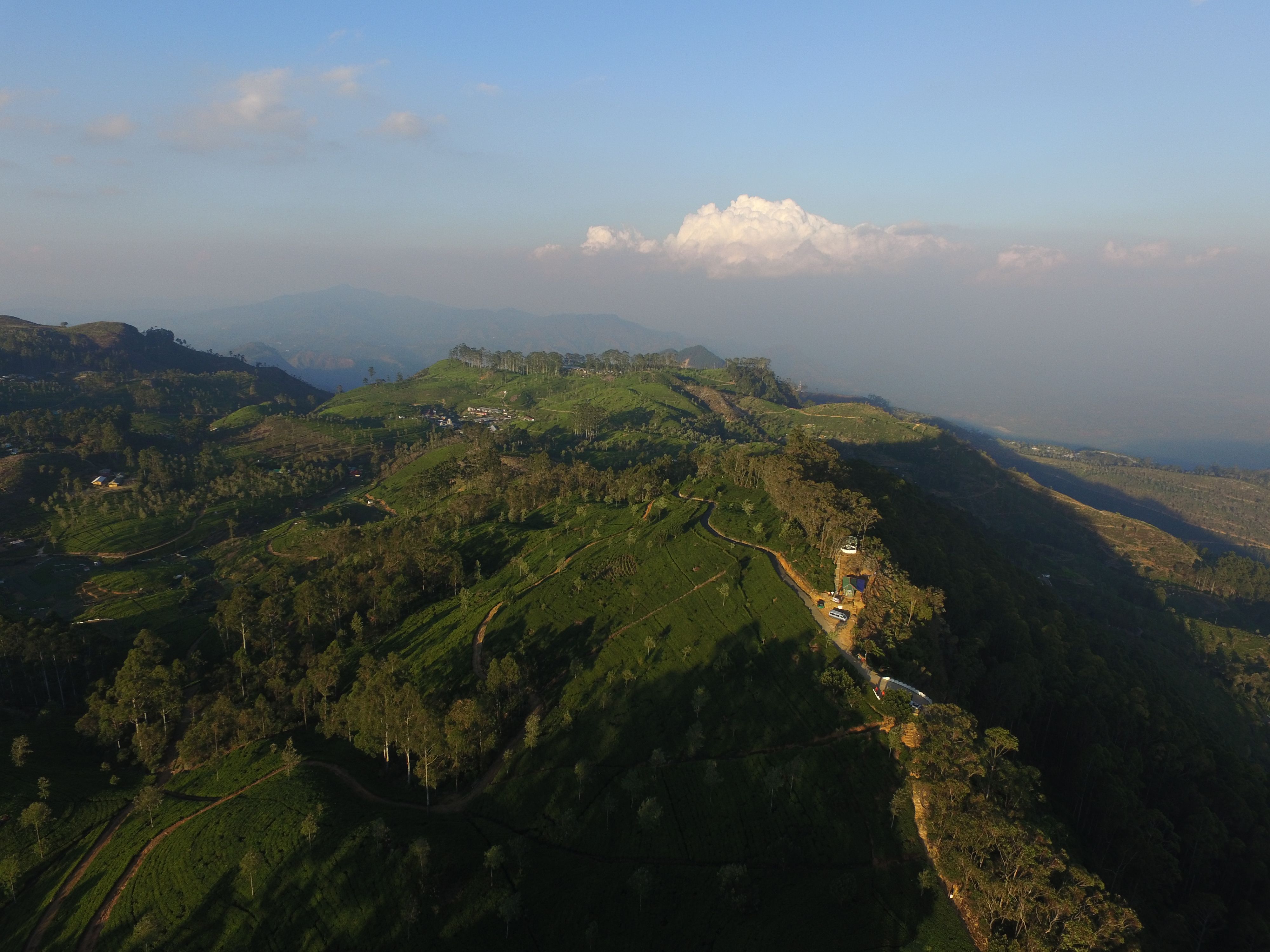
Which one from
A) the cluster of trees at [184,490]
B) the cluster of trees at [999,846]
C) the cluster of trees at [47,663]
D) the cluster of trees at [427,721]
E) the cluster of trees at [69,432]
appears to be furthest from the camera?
the cluster of trees at [69,432]

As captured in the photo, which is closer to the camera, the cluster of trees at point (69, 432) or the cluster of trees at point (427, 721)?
the cluster of trees at point (427, 721)

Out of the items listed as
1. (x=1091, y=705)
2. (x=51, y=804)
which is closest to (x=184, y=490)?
→ (x=51, y=804)

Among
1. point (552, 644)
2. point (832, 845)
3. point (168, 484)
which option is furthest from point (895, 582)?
point (168, 484)

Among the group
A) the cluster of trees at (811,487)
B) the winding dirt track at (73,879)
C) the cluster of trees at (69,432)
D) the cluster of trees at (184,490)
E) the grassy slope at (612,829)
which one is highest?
the cluster of trees at (69,432)

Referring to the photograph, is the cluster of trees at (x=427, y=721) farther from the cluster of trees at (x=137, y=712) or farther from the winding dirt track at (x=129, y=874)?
the cluster of trees at (x=137, y=712)

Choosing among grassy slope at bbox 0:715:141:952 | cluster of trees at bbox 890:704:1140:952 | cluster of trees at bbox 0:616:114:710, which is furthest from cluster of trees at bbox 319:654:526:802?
cluster of trees at bbox 0:616:114:710

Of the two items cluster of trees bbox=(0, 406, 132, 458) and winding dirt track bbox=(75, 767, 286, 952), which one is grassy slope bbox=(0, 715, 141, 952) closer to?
winding dirt track bbox=(75, 767, 286, 952)

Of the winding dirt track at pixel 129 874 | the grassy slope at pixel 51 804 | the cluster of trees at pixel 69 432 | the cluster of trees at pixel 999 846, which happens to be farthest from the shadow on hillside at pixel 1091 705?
the cluster of trees at pixel 69 432

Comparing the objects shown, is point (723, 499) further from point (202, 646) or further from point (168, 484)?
point (168, 484)
